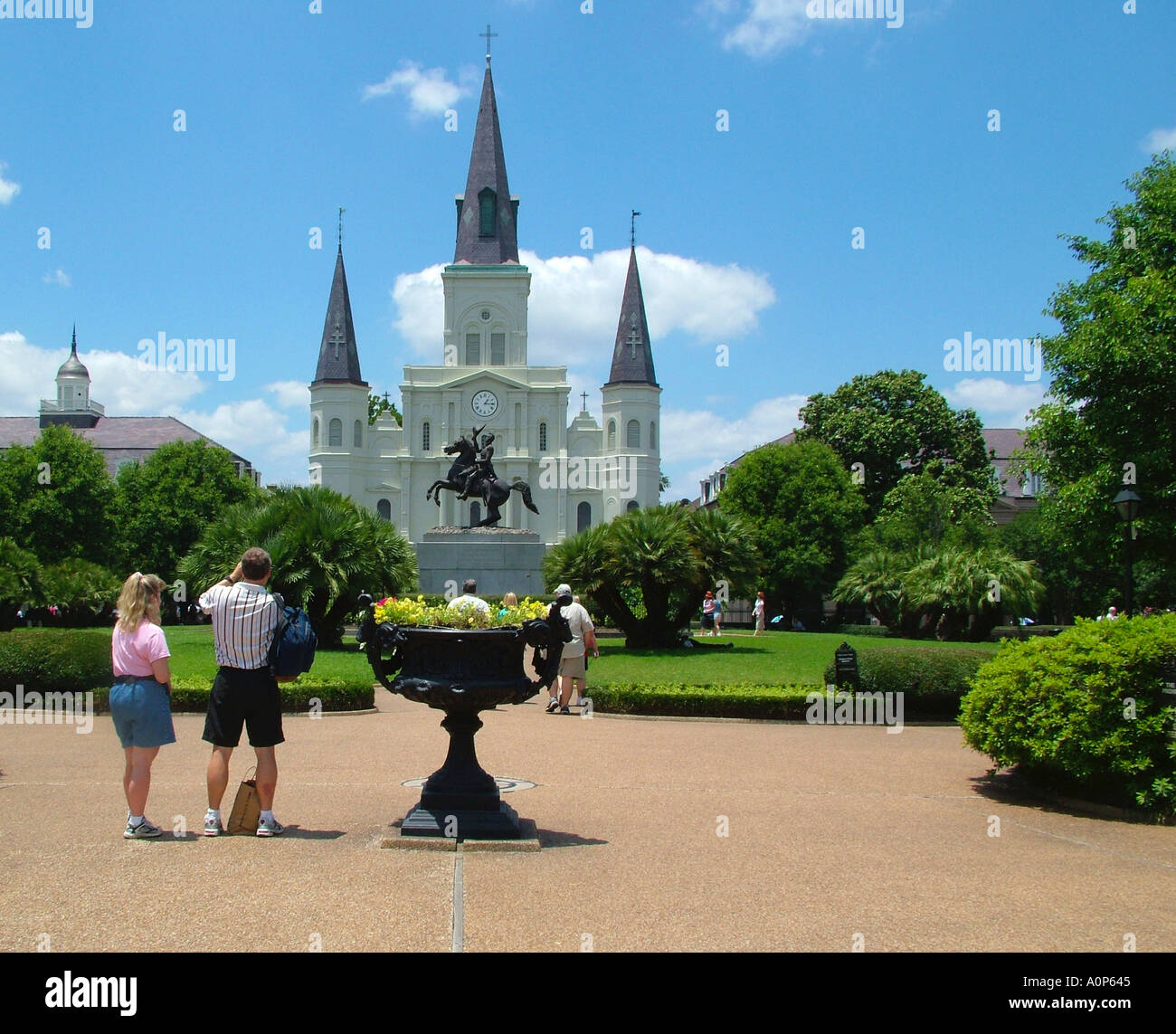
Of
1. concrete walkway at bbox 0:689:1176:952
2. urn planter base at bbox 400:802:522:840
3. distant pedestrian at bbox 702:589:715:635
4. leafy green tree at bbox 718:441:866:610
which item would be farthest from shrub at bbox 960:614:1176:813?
leafy green tree at bbox 718:441:866:610

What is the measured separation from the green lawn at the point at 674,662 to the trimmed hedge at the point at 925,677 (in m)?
1.74

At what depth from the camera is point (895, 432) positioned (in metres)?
60.7

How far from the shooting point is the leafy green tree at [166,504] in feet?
197

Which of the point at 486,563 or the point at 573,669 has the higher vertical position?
the point at 486,563

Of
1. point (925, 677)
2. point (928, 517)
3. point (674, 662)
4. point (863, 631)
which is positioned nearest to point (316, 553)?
point (674, 662)

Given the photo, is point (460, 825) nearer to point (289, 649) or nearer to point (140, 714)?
point (289, 649)

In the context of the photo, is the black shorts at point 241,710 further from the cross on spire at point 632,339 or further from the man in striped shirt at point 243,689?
the cross on spire at point 632,339

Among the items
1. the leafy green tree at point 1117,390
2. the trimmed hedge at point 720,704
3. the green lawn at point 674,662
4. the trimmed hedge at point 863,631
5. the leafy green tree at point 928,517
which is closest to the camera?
the trimmed hedge at point 720,704

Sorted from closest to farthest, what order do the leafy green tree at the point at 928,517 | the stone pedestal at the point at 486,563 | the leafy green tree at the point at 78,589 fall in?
the stone pedestal at the point at 486,563 → the leafy green tree at the point at 78,589 → the leafy green tree at the point at 928,517

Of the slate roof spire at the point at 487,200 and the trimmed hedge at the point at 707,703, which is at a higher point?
the slate roof spire at the point at 487,200

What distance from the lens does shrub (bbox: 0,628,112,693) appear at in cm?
1566

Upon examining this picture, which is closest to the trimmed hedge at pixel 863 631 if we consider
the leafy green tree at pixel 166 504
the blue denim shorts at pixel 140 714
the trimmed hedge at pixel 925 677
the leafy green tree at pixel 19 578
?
the trimmed hedge at pixel 925 677

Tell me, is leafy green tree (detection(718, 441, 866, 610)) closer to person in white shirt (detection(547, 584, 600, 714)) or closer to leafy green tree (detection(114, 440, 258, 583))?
leafy green tree (detection(114, 440, 258, 583))

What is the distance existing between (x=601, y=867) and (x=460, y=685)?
153 centimetres
